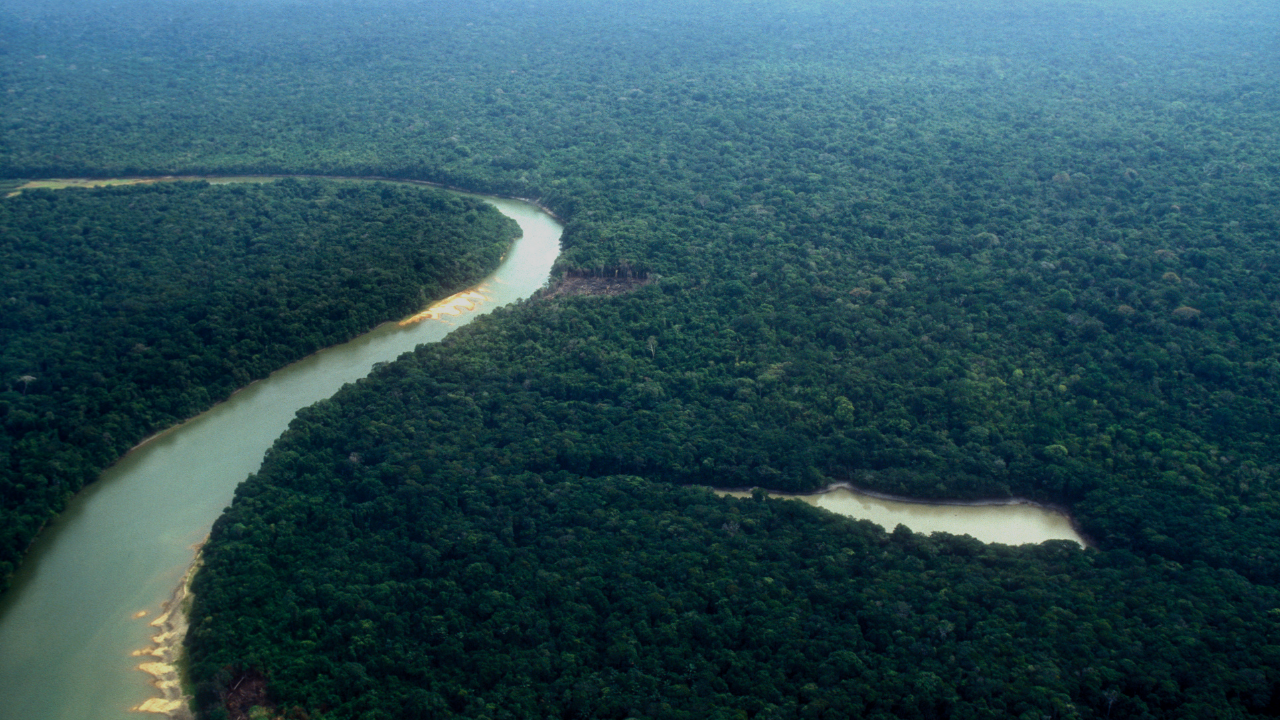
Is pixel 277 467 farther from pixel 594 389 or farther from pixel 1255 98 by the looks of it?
pixel 1255 98

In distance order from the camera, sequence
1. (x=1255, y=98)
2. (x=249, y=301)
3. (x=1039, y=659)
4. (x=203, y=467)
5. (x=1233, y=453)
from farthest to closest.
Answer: (x=1255, y=98)
(x=249, y=301)
(x=203, y=467)
(x=1233, y=453)
(x=1039, y=659)

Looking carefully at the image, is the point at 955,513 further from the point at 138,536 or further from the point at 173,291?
the point at 173,291

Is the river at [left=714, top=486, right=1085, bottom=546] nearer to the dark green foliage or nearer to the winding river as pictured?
the winding river

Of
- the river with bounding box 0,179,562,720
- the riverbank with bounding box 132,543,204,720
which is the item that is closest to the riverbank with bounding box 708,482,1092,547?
the riverbank with bounding box 132,543,204,720

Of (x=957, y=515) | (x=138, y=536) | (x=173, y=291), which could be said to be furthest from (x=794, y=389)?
(x=173, y=291)

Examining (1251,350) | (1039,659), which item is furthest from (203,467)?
(1251,350)

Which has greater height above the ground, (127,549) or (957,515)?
(957,515)

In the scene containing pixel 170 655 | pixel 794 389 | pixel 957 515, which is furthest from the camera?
pixel 794 389
